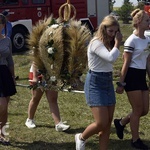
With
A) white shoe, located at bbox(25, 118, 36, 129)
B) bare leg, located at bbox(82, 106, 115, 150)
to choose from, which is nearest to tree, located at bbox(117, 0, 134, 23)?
white shoe, located at bbox(25, 118, 36, 129)

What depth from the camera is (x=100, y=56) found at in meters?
4.21

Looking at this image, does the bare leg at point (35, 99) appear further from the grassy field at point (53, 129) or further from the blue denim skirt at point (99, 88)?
the blue denim skirt at point (99, 88)

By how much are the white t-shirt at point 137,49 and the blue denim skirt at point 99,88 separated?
47 cm

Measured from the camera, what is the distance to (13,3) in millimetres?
14859

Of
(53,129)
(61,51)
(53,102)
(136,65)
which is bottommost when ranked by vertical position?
(53,129)

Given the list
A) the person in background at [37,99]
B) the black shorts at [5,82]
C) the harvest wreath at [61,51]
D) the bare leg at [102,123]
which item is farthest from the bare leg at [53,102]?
the bare leg at [102,123]

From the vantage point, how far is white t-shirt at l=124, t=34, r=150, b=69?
4672 millimetres

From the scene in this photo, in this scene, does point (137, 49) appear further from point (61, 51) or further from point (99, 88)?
point (61, 51)

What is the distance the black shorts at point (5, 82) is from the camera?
4.91m

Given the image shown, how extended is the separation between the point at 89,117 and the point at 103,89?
211 cm

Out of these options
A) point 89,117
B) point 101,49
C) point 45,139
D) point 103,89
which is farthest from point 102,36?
point 89,117

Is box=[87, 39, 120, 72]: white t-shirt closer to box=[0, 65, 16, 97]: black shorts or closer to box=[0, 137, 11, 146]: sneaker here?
box=[0, 65, 16, 97]: black shorts

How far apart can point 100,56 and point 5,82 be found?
1305 mm

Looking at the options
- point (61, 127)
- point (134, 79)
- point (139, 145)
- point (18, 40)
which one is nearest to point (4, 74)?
point (61, 127)
